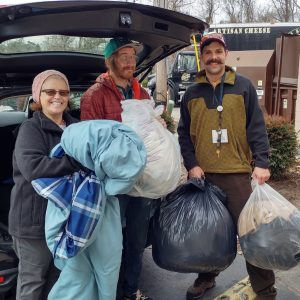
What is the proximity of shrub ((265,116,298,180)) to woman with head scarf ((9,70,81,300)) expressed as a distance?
145 inches

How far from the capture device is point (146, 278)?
347 centimetres

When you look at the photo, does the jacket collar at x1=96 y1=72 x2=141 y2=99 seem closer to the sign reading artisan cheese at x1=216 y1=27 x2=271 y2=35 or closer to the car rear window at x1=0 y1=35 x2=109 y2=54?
the car rear window at x1=0 y1=35 x2=109 y2=54

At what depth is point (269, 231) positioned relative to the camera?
246 cm

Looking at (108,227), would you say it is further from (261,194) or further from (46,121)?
(261,194)

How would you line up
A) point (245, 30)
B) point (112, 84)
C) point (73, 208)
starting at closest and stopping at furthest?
point (73, 208) → point (112, 84) → point (245, 30)

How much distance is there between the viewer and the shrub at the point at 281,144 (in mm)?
5488

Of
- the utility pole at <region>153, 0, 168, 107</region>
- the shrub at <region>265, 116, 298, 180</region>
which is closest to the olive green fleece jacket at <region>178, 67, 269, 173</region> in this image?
the shrub at <region>265, 116, 298, 180</region>

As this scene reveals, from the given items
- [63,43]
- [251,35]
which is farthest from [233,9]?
[63,43]

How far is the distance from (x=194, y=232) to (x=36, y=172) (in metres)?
1.00

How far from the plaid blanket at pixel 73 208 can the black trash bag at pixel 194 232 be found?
652mm

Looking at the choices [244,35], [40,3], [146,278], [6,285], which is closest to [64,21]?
[40,3]

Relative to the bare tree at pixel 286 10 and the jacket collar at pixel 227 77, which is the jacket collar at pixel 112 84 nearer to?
the jacket collar at pixel 227 77

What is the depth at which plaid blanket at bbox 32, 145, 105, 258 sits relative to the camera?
6.81ft

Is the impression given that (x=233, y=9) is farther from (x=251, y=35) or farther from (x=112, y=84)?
(x=112, y=84)
